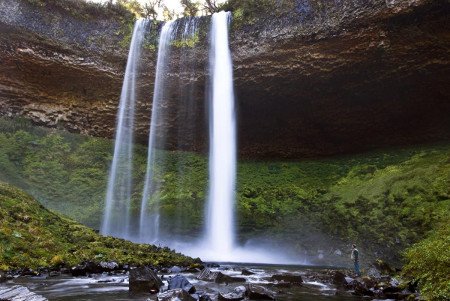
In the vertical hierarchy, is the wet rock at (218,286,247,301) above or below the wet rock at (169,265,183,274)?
below

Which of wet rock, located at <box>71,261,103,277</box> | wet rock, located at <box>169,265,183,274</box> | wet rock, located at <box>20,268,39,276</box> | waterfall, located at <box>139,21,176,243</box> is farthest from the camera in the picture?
waterfall, located at <box>139,21,176,243</box>

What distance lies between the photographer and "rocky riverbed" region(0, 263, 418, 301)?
5656 millimetres

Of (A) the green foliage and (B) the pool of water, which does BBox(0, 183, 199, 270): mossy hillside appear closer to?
(B) the pool of water

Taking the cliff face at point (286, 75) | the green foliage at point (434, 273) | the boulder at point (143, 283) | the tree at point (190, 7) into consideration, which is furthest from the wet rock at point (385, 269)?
the tree at point (190, 7)

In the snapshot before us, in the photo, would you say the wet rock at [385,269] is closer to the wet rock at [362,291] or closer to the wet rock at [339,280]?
the wet rock at [339,280]

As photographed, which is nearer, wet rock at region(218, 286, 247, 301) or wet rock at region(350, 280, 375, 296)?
wet rock at region(218, 286, 247, 301)

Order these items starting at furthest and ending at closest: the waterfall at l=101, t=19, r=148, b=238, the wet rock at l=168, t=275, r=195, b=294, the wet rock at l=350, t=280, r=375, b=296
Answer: the waterfall at l=101, t=19, r=148, b=238 < the wet rock at l=350, t=280, r=375, b=296 < the wet rock at l=168, t=275, r=195, b=294

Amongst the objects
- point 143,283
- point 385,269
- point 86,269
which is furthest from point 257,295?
point 385,269

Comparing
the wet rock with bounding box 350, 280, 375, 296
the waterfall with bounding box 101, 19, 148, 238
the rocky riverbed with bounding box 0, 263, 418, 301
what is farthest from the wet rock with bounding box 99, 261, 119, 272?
the waterfall with bounding box 101, 19, 148, 238

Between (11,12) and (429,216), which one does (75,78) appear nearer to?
(11,12)

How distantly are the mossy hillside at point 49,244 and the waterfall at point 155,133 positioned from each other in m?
7.71

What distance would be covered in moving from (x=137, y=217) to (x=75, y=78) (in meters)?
9.22

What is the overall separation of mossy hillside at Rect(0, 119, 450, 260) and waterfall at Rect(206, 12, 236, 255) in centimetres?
64

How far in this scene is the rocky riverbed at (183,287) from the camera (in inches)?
223
